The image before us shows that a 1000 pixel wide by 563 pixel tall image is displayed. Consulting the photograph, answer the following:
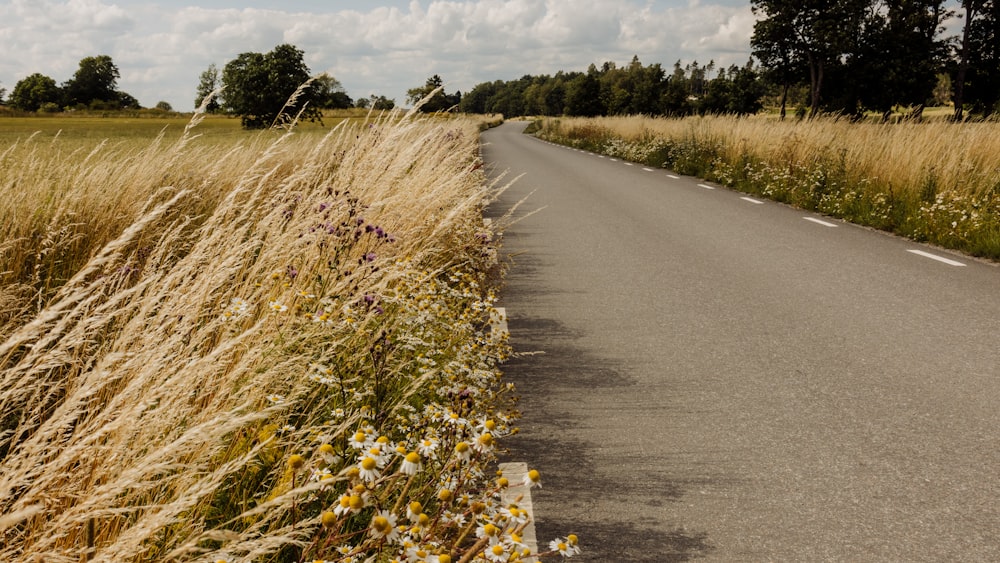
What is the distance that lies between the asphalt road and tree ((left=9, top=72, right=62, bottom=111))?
13029 cm

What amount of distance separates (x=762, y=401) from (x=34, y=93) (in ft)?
463

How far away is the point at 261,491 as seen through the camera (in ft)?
7.97

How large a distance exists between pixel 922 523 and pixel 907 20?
60.3m

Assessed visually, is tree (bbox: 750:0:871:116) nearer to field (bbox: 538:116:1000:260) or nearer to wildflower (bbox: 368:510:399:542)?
field (bbox: 538:116:1000:260)

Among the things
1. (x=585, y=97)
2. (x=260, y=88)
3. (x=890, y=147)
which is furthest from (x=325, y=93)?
(x=585, y=97)

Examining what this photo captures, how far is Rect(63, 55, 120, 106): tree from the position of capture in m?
106

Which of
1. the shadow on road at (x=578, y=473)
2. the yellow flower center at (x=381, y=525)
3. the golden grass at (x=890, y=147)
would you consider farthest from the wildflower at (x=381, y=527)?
the golden grass at (x=890, y=147)

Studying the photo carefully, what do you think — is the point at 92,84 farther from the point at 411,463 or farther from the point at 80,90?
the point at 411,463

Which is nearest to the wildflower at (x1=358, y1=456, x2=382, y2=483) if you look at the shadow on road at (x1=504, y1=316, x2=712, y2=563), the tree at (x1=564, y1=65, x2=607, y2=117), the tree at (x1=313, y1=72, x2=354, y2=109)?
the shadow on road at (x1=504, y1=316, x2=712, y2=563)

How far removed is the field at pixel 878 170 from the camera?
8.53 metres

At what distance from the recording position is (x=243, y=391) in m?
2.57

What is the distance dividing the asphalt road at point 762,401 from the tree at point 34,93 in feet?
427

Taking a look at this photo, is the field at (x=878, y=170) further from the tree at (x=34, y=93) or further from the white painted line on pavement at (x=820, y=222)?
the tree at (x=34, y=93)

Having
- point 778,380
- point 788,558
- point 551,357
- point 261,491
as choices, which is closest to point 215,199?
point 551,357
